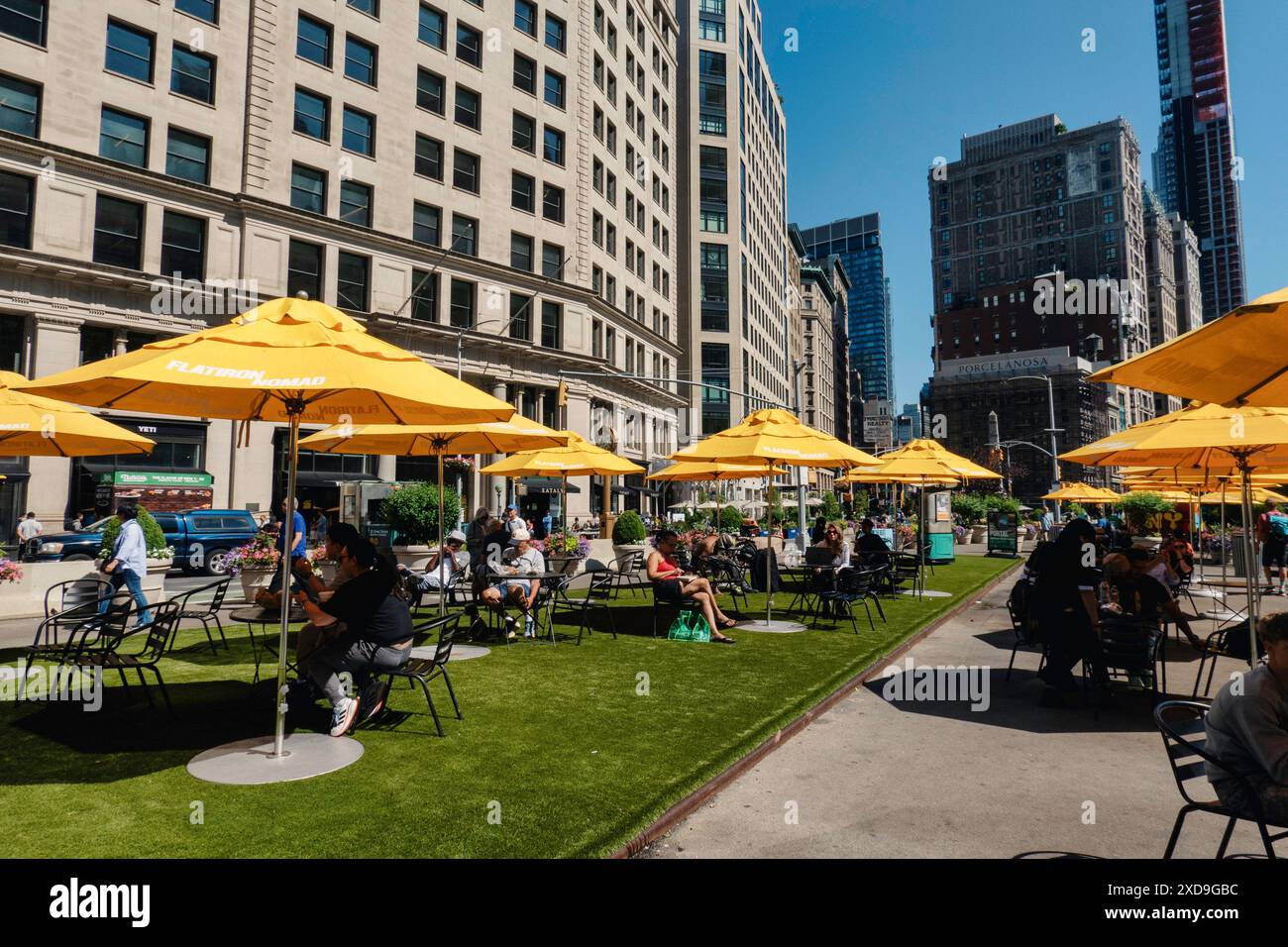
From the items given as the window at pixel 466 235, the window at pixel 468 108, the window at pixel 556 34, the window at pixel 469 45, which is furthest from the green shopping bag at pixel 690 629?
the window at pixel 556 34

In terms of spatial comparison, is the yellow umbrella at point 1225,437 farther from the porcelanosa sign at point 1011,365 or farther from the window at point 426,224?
the porcelanosa sign at point 1011,365

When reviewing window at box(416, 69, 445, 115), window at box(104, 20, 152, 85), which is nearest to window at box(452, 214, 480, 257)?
window at box(416, 69, 445, 115)

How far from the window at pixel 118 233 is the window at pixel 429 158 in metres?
12.8

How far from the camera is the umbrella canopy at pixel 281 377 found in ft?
16.0

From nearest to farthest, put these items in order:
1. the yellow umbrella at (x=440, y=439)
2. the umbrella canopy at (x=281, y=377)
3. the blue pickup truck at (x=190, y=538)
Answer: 1. the umbrella canopy at (x=281, y=377)
2. the yellow umbrella at (x=440, y=439)
3. the blue pickup truck at (x=190, y=538)

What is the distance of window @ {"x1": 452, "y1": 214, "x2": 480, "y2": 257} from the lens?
1455 inches

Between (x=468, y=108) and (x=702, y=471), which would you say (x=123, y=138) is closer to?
(x=468, y=108)

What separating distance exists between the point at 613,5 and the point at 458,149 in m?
19.7

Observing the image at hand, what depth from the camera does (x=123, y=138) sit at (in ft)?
87.9

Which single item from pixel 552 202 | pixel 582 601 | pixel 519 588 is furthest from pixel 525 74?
pixel 519 588

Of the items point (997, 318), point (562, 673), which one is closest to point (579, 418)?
point (562, 673)

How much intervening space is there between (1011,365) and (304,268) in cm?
12166
